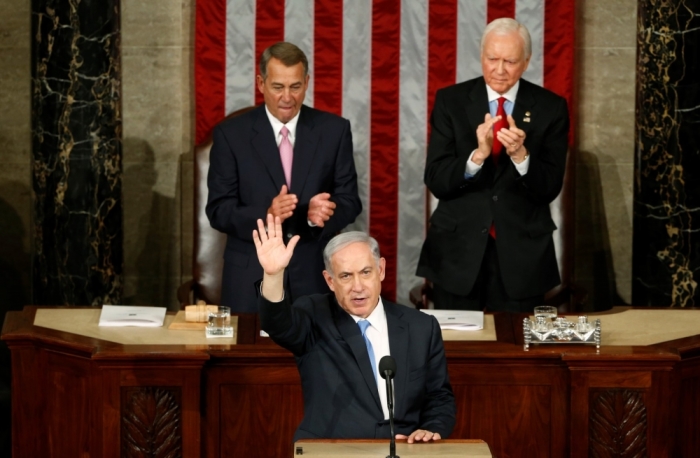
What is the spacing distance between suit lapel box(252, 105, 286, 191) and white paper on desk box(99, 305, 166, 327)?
2.61ft

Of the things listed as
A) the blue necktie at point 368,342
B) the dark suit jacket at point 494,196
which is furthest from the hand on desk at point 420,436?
the dark suit jacket at point 494,196

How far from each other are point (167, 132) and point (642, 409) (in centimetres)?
337

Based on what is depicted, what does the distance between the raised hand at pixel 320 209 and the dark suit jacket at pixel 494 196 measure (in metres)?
0.50

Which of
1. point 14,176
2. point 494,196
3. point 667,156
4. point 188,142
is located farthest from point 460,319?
point 14,176

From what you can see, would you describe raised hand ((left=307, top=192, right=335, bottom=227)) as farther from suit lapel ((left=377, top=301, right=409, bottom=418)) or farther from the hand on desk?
the hand on desk

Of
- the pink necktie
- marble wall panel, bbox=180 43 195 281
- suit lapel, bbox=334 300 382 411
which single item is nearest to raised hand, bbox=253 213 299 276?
suit lapel, bbox=334 300 382 411

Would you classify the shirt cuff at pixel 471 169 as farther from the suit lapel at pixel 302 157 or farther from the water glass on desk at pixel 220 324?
the water glass on desk at pixel 220 324

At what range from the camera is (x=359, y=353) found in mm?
3855

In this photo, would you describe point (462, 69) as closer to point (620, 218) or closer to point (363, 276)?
point (620, 218)

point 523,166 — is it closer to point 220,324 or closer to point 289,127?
point 289,127

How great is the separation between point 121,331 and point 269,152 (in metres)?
1.09

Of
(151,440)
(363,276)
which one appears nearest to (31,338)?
(151,440)

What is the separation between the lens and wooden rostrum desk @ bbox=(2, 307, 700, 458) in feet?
14.5

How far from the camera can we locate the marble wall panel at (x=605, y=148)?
22.0 ft
